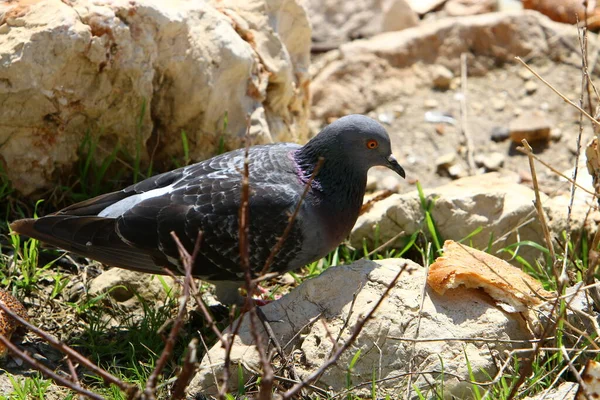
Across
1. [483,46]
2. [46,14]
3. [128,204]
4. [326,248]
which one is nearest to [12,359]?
[128,204]

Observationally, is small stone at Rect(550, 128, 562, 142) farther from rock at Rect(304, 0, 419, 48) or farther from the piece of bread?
the piece of bread

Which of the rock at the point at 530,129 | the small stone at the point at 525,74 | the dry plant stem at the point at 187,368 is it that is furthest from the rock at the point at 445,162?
the dry plant stem at the point at 187,368

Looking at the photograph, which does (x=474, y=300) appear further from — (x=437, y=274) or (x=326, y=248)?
(x=326, y=248)

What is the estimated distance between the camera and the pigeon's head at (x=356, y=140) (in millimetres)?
4668

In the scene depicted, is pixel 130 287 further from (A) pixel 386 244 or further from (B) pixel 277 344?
(A) pixel 386 244

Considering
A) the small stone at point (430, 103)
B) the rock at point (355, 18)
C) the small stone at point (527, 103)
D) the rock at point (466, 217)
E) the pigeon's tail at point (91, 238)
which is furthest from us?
the rock at point (355, 18)

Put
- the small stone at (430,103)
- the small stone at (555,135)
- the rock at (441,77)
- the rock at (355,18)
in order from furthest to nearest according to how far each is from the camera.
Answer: the rock at (355,18)
the rock at (441,77)
the small stone at (430,103)
the small stone at (555,135)

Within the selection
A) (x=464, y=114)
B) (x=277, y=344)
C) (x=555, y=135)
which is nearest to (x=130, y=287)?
(x=277, y=344)

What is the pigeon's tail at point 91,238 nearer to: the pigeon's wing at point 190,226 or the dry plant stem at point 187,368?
the pigeon's wing at point 190,226

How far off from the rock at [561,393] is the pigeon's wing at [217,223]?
154 cm

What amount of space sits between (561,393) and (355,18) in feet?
18.5

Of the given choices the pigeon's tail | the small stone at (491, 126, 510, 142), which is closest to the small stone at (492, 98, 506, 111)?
the small stone at (491, 126, 510, 142)

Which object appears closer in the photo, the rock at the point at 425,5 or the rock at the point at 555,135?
the rock at the point at 555,135

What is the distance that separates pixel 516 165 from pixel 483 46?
1.77 meters
